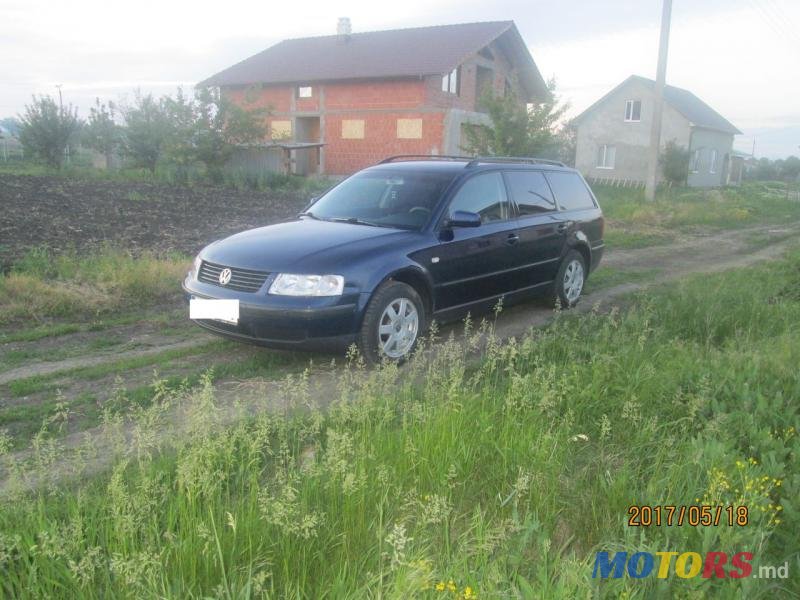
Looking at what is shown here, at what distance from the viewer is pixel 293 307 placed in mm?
5117

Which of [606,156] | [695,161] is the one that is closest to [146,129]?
[606,156]

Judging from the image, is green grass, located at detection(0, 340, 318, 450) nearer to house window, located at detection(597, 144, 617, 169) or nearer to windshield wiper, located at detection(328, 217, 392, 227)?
windshield wiper, located at detection(328, 217, 392, 227)

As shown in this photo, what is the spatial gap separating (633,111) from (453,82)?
733 inches

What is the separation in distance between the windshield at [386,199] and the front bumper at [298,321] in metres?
1.23

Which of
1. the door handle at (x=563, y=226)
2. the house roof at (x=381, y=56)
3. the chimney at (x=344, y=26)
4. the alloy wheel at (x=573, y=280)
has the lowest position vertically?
the alloy wheel at (x=573, y=280)

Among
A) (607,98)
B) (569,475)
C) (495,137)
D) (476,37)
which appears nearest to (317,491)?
(569,475)

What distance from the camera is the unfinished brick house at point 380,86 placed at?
3195 centimetres

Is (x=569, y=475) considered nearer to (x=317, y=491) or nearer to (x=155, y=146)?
(x=317, y=491)

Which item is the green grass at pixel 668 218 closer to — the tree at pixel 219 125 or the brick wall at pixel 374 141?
the brick wall at pixel 374 141

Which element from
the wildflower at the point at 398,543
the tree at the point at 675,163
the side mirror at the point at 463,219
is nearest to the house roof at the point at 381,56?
the tree at the point at 675,163

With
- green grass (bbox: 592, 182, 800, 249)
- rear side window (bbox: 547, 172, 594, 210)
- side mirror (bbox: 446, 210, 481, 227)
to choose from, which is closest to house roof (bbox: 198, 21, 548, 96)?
green grass (bbox: 592, 182, 800, 249)

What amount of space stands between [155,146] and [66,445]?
85.1 ft

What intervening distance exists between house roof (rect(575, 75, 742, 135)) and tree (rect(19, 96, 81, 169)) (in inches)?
1307

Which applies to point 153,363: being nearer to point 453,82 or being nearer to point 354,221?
point 354,221
